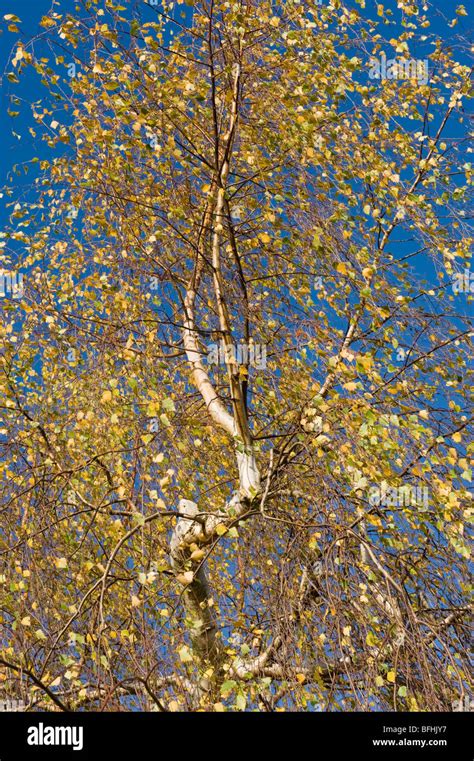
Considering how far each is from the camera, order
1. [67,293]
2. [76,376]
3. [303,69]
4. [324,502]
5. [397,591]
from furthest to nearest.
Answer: [67,293] → [76,376] → [303,69] → [324,502] → [397,591]

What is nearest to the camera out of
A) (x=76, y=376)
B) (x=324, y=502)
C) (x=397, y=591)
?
(x=397, y=591)

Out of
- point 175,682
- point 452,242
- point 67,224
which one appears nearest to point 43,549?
point 175,682

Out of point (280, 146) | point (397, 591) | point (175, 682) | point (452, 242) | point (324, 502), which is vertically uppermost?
point (280, 146)

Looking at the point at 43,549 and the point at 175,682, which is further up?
the point at 43,549

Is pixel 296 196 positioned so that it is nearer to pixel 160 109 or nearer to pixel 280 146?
pixel 280 146

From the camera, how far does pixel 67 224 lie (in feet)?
17.2

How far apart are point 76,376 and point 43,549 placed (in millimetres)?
1130
